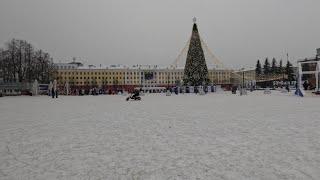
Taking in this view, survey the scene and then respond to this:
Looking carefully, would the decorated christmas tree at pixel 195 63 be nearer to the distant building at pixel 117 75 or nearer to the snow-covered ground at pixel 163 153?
the snow-covered ground at pixel 163 153

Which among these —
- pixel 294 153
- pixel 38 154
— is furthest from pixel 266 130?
pixel 38 154

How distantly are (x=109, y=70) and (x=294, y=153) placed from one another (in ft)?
429

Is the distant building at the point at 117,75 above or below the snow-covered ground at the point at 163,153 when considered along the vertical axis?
above

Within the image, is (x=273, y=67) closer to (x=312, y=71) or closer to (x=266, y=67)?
(x=266, y=67)

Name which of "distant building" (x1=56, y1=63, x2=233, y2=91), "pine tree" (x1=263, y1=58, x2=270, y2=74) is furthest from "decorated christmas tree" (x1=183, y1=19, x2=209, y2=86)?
"pine tree" (x1=263, y1=58, x2=270, y2=74)

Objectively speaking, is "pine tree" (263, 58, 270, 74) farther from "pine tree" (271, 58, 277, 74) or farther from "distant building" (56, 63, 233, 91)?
"distant building" (56, 63, 233, 91)

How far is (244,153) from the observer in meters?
6.39

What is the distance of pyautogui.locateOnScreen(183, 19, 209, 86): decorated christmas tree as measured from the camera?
199 ft

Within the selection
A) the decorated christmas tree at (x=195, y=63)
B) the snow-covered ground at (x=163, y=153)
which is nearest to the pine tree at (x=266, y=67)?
the decorated christmas tree at (x=195, y=63)

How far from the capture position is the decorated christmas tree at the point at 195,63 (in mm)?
60562

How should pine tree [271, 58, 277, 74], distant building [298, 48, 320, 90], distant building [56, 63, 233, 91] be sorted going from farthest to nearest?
distant building [56, 63, 233, 91], pine tree [271, 58, 277, 74], distant building [298, 48, 320, 90]

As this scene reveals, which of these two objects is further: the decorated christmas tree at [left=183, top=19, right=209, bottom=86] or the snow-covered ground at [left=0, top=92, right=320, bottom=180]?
the decorated christmas tree at [left=183, top=19, right=209, bottom=86]

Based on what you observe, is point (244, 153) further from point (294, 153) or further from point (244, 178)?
point (244, 178)

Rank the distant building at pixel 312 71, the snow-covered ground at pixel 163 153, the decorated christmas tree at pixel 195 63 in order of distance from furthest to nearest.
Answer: the decorated christmas tree at pixel 195 63 → the distant building at pixel 312 71 → the snow-covered ground at pixel 163 153
